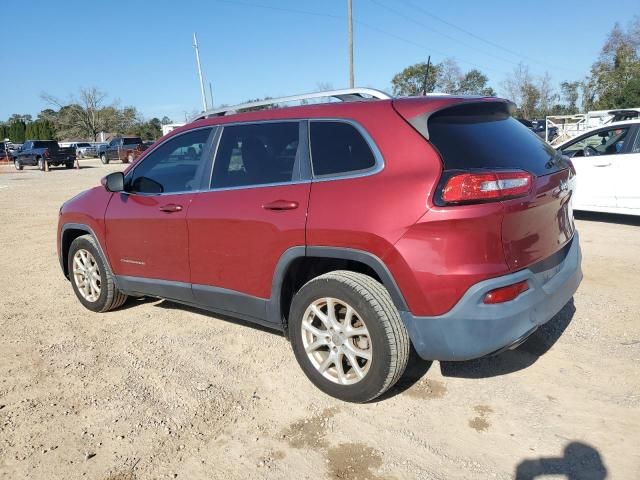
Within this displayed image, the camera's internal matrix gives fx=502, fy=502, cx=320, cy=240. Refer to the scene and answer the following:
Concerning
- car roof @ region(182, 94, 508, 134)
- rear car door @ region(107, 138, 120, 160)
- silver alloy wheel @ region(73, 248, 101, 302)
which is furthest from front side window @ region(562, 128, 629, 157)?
rear car door @ region(107, 138, 120, 160)

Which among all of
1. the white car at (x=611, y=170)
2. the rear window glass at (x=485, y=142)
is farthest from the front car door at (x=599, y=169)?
the rear window glass at (x=485, y=142)

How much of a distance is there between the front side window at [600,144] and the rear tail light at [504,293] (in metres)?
6.41

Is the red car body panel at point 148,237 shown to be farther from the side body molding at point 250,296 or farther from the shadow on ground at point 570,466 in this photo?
the shadow on ground at point 570,466

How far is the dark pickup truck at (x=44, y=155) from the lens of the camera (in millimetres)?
30328

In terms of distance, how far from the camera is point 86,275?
484cm

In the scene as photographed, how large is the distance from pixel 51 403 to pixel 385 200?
2469mm

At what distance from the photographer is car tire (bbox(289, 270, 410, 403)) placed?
9.14 feet

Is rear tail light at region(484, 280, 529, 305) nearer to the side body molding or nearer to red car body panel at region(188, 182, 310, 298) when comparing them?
the side body molding

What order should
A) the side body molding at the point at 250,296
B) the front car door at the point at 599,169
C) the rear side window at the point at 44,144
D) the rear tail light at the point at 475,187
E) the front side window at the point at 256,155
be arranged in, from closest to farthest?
the rear tail light at the point at 475,187 < the side body molding at the point at 250,296 < the front side window at the point at 256,155 < the front car door at the point at 599,169 < the rear side window at the point at 44,144

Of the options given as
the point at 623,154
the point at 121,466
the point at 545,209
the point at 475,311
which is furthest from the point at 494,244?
the point at 623,154

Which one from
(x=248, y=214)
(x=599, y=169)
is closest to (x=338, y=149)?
(x=248, y=214)

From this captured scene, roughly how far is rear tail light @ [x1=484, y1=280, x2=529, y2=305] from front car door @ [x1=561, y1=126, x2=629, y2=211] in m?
6.20

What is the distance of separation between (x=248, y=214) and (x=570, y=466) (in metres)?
2.28

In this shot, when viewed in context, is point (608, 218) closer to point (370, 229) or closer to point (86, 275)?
point (370, 229)
